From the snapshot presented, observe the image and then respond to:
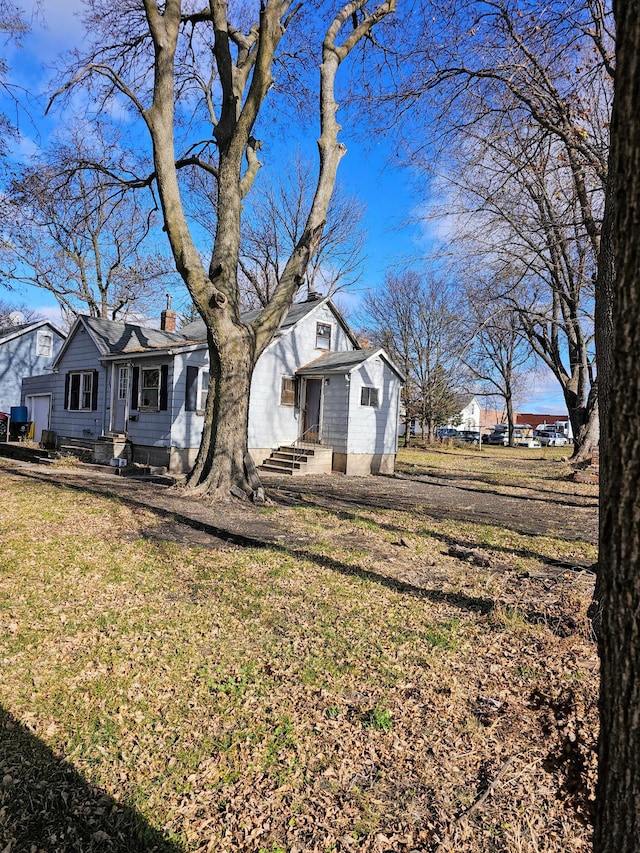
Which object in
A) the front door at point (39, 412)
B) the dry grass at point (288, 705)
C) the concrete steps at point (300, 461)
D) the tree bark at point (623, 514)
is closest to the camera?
the tree bark at point (623, 514)

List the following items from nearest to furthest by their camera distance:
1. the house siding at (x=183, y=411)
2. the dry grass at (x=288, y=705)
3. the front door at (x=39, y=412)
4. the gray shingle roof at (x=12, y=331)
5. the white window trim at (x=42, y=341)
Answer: the dry grass at (x=288, y=705) < the house siding at (x=183, y=411) < the front door at (x=39, y=412) < the gray shingle roof at (x=12, y=331) < the white window trim at (x=42, y=341)

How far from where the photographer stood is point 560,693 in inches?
138

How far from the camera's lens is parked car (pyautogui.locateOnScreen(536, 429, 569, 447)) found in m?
48.4

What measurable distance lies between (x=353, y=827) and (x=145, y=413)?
14.5 metres

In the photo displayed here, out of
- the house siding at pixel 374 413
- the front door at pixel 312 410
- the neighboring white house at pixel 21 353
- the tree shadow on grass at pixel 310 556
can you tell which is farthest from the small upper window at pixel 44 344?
the tree shadow on grass at pixel 310 556

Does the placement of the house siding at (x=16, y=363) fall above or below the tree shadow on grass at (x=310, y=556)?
above

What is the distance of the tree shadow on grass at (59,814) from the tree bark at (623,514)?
1.82 metres

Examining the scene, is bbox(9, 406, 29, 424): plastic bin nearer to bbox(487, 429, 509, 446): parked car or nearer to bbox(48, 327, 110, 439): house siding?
bbox(48, 327, 110, 439): house siding

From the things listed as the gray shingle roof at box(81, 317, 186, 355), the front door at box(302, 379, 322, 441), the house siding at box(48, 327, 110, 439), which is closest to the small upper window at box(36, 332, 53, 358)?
the house siding at box(48, 327, 110, 439)

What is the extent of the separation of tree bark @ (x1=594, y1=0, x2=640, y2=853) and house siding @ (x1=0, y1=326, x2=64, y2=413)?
29.7m

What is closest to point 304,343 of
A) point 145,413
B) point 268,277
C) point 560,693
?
point 145,413

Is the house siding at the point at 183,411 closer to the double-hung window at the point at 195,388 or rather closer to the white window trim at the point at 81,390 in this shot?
the double-hung window at the point at 195,388

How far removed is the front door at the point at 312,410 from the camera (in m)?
18.0

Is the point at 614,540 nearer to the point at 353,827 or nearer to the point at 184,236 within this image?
the point at 353,827
